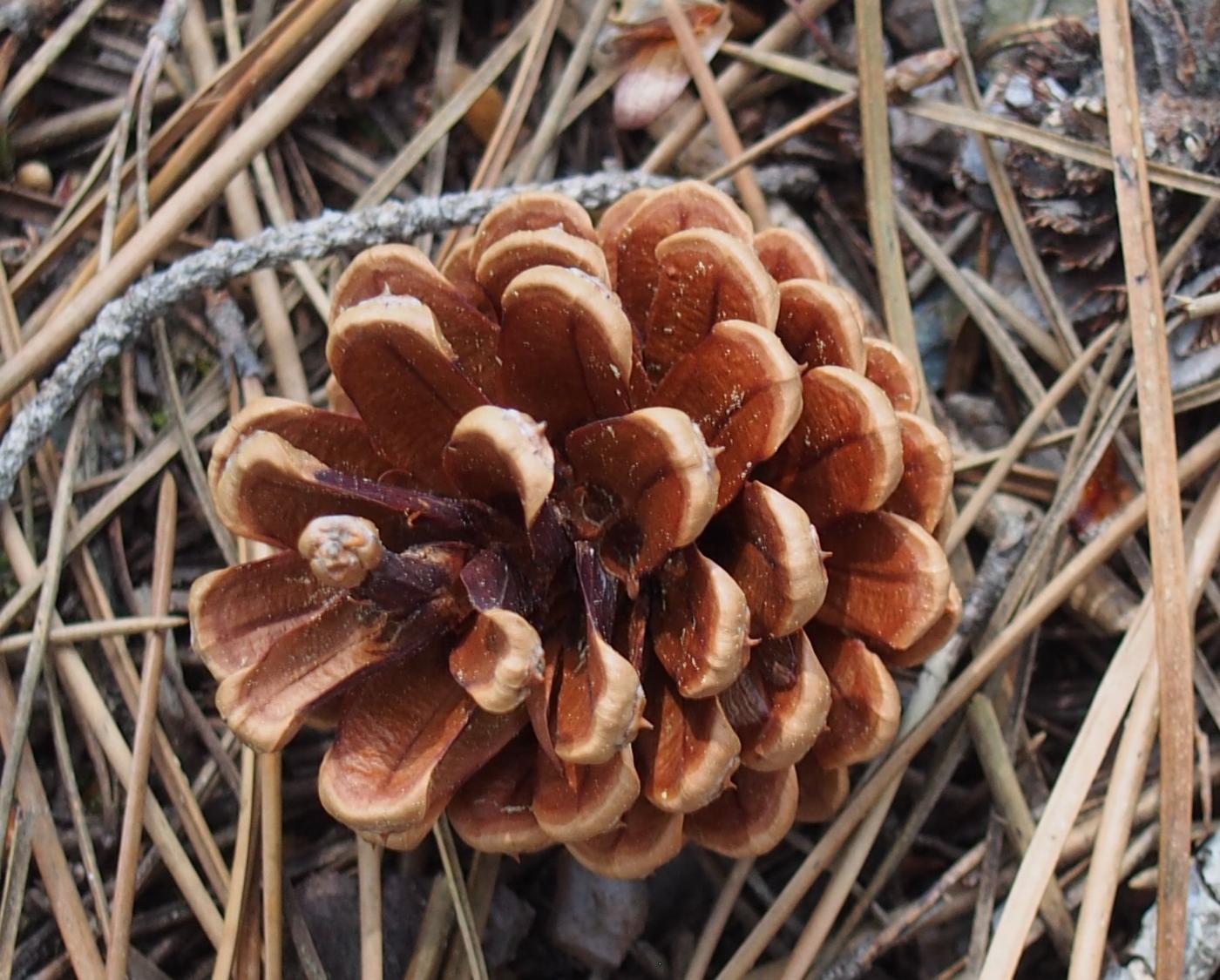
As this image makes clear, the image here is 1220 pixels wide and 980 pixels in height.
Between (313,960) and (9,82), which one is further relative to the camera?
(9,82)

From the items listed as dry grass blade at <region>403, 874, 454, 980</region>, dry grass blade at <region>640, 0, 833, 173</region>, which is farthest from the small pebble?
dry grass blade at <region>403, 874, 454, 980</region>

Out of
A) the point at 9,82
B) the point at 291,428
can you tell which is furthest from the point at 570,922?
the point at 9,82

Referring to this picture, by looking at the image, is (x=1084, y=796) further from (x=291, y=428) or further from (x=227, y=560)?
(x=227, y=560)

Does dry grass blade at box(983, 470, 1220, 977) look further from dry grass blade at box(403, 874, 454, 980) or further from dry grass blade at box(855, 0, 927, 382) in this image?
dry grass blade at box(403, 874, 454, 980)

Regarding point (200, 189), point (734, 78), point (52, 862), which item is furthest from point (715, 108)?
→ point (52, 862)

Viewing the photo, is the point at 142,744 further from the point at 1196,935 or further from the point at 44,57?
the point at 1196,935

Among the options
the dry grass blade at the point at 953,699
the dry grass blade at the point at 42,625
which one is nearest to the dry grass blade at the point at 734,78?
the dry grass blade at the point at 953,699
